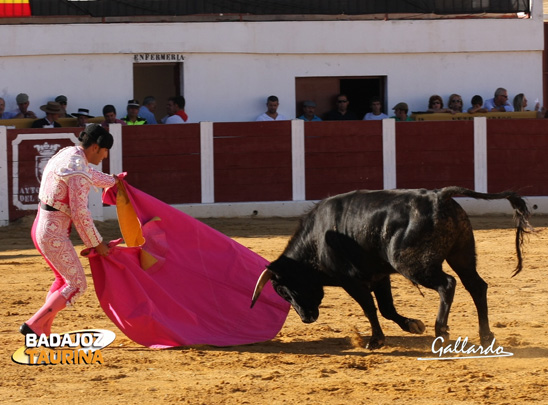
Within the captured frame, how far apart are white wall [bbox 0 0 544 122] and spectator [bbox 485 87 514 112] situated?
0.48 metres

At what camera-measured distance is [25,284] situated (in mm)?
7480

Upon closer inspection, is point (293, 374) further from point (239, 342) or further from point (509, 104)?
point (509, 104)

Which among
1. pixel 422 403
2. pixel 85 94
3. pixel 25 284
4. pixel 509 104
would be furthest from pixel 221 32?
pixel 422 403

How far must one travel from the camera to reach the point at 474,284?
515 cm

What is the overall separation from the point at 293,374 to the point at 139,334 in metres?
1.02

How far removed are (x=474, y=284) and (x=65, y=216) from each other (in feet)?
6.91

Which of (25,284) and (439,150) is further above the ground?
(439,150)

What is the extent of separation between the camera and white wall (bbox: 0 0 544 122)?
1218 cm

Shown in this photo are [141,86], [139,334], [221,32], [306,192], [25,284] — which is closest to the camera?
[139,334]

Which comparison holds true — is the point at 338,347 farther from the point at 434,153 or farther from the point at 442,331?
the point at 434,153

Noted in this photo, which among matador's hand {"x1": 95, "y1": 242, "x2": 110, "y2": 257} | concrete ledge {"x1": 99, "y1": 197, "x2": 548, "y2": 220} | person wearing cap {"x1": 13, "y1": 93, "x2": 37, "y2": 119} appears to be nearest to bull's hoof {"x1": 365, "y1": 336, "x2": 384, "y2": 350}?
matador's hand {"x1": 95, "y1": 242, "x2": 110, "y2": 257}

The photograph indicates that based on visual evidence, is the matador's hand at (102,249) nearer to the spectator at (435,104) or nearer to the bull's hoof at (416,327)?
the bull's hoof at (416,327)

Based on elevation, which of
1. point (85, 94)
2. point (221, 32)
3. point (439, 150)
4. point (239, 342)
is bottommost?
point (239, 342)

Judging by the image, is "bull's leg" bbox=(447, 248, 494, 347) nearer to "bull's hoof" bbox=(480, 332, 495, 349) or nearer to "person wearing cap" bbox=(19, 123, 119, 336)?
"bull's hoof" bbox=(480, 332, 495, 349)
